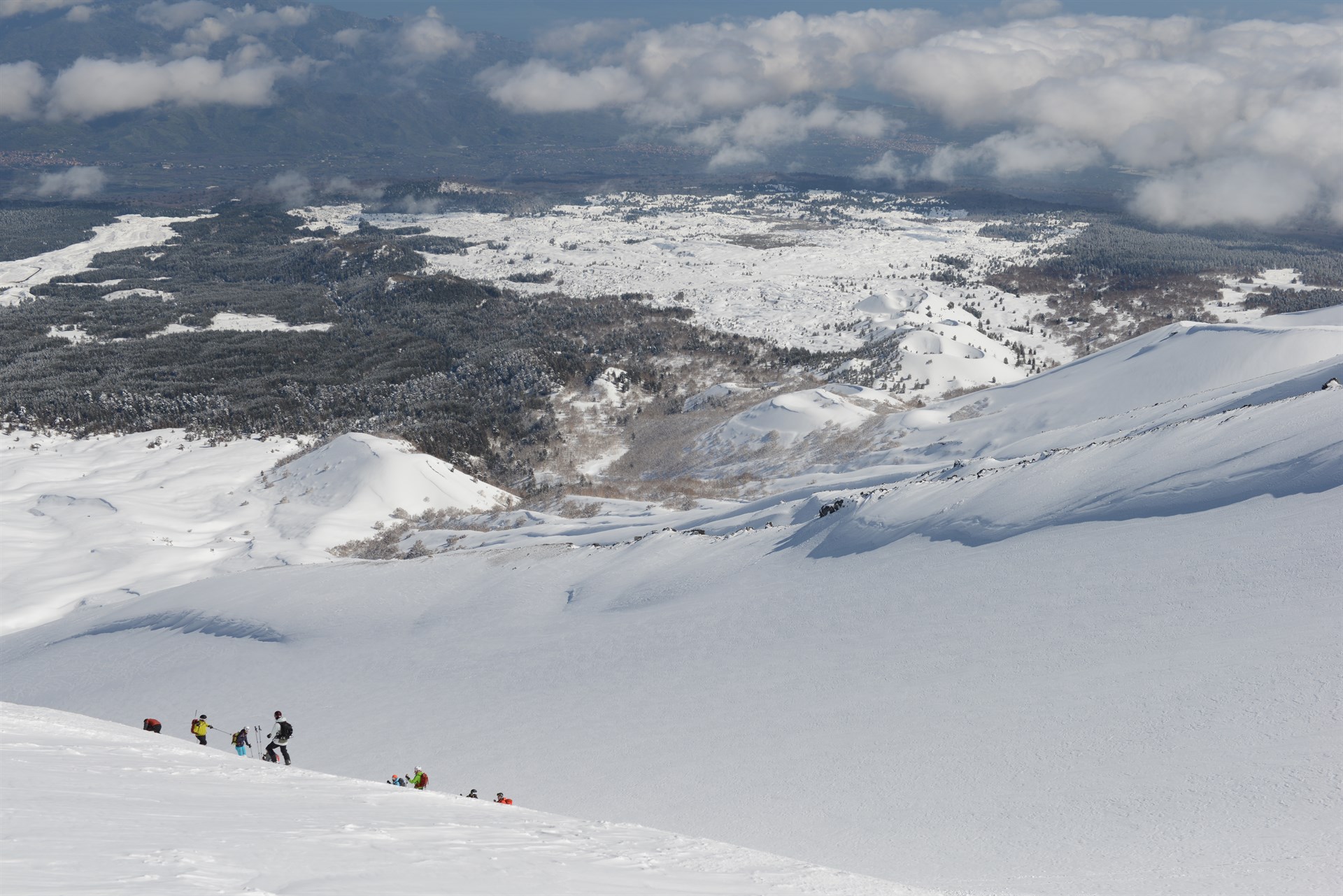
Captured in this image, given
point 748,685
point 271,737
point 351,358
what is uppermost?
point 351,358

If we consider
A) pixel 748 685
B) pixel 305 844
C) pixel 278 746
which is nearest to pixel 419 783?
pixel 278 746

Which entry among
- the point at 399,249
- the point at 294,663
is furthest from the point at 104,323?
the point at 294,663

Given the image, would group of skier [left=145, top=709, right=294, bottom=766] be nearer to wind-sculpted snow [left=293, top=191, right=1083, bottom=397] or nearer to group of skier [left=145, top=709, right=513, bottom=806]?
group of skier [left=145, top=709, right=513, bottom=806]

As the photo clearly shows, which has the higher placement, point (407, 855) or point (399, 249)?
point (399, 249)

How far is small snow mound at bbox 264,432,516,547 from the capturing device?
188 ft

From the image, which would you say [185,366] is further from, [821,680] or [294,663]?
[821,680]

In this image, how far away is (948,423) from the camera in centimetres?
6581

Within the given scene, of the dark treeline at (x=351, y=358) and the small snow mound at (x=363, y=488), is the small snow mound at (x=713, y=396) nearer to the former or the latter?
the dark treeline at (x=351, y=358)

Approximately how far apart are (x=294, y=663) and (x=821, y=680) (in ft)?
74.0

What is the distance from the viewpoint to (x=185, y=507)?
198 feet

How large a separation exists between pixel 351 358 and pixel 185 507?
62835 millimetres

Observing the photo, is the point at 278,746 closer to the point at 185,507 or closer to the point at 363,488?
the point at 363,488

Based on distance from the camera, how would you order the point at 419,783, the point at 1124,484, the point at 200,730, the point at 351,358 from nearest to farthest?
the point at 419,783, the point at 200,730, the point at 1124,484, the point at 351,358

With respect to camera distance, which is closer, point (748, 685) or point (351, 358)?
point (748, 685)
